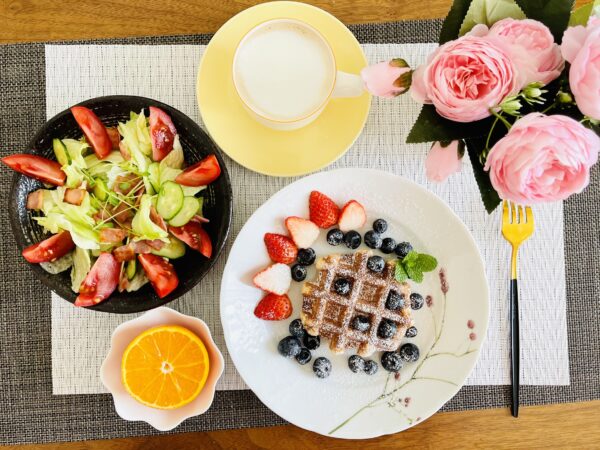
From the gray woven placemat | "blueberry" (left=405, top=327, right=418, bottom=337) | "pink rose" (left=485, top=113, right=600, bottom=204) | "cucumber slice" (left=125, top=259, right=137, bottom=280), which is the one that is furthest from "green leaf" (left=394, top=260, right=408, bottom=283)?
"cucumber slice" (left=125, top=259, right=137, bottom=280)

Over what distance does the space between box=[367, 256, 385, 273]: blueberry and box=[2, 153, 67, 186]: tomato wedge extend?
2.03 ft

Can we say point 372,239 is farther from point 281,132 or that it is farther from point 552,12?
point 552,12

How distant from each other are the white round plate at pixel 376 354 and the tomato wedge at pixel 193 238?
0.22 ft

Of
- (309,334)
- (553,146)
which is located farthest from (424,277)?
(553,146)

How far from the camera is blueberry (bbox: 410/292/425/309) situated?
1.14m

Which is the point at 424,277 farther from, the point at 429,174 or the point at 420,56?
the point at 420,56

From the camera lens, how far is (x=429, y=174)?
939 millimetres

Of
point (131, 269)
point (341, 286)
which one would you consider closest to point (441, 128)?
point (341, 286)

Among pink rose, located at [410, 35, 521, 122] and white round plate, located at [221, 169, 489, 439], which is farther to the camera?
white round plate, located at [221, 169, 489, 439]

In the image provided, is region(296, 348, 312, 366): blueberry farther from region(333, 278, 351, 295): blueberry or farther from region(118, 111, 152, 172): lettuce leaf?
region(118, 111, 152, 172): lettuce leaf

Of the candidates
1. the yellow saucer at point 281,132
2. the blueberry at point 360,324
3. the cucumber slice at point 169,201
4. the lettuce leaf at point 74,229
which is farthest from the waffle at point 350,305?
the lettuce leaf at point 74,229

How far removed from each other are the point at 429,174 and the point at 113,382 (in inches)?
27.5

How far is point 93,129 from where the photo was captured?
101 cm

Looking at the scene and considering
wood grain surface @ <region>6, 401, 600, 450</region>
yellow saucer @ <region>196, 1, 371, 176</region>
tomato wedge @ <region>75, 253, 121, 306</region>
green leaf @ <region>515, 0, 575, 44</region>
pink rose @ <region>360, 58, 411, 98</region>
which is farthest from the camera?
wood grain surface @ <region>6, 401, 600, 450</region>
